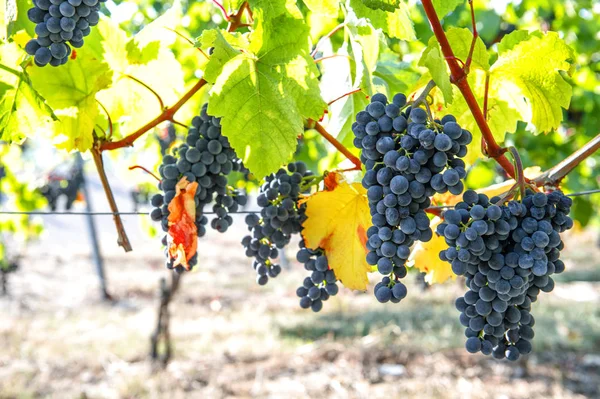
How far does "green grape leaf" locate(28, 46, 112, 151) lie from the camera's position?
110 centimetres

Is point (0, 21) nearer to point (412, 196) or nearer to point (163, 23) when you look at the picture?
point (163, 23)

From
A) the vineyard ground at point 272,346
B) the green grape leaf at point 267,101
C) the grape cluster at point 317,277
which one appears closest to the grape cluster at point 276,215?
the grape cluster at point 317,277

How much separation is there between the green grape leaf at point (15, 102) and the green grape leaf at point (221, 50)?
328 millimetres

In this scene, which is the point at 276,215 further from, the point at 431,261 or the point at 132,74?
the point at 132,74

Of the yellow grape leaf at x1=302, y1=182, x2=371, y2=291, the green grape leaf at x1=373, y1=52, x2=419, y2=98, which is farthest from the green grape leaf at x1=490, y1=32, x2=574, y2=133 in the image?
the yellow grape leaf at x1=302, y1=182, x2=371, y2=291

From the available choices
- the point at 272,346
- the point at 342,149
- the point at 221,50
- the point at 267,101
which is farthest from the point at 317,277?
the point at 272,346

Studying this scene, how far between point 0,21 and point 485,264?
0.86m

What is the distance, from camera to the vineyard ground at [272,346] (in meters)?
4.37

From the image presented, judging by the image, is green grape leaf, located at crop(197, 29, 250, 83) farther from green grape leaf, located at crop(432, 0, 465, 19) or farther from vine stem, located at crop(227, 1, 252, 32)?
green grape leaf, located at crop(432, 0, 465, 19)

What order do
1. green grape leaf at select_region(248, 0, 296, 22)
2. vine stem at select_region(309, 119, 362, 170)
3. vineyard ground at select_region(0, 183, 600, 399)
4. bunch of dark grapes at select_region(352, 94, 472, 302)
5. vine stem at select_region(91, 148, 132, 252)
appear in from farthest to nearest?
vineyard ground at select_region(0, 183, 600, 399), vine stem at select_region(91, 148, 132, 252), vine stem at select_region(309, 119, 362, 170), green grape leaf at select_region(248, 0, 296, 22), bunch of dark grapes at select_region(352, 94, 472, 302)

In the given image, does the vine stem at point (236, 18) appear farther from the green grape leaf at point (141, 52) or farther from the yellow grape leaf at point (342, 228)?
the yellow grape leaf at point (342, 228)

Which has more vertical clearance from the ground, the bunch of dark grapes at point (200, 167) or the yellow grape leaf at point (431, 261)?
the bunch of dark grapes at point (200, 167)

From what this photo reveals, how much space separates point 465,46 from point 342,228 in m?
0.38

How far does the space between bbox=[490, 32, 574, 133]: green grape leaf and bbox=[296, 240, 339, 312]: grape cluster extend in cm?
47
